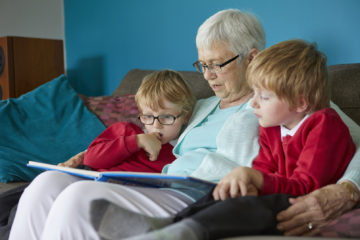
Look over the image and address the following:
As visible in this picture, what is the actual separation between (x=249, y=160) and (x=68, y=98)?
149cm

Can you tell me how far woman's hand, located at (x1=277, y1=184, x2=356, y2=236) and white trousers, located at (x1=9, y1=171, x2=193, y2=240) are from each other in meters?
0.28

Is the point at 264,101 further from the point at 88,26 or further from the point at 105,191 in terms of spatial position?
the point at 88,26

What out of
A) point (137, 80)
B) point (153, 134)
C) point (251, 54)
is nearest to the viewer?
point (251, 54)

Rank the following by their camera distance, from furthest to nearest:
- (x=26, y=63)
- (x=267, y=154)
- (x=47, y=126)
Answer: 1. (x=26, y=63)
2. (x=47, y=126)
3. (x=267, y=154)

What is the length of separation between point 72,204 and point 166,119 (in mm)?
642

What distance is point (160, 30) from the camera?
2953mm

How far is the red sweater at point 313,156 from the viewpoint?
107 centimetres

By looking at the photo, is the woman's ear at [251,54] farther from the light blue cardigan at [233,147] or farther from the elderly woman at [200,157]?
the light blue cardigan at [233,147]

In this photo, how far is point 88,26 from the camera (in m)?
3.59

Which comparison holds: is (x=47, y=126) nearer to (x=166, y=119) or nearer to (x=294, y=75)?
(x=166, y=119)

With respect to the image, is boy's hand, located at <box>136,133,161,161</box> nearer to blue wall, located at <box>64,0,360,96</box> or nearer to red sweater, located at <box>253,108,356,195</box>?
red sweater, located at <box>253,108,356,195</box>

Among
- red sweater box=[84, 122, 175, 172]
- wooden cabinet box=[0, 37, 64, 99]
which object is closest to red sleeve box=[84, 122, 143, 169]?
red sweater box=[84, 122, 175, 172]

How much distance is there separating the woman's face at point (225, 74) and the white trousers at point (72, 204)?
0.49m

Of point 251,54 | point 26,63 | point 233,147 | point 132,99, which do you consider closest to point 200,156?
point 233,147
